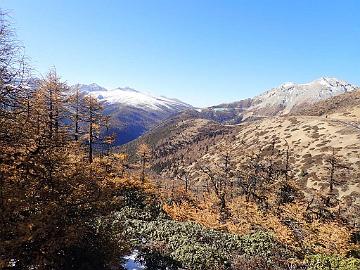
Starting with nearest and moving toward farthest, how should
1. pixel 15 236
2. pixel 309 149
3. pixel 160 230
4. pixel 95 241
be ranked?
pixel 15 236 → pixel 95 241 → pixel 160 230 → pixel 309 149

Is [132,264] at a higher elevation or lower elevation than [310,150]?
higher

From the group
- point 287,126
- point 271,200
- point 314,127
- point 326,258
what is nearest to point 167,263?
point 326,258

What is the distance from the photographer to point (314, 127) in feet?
386

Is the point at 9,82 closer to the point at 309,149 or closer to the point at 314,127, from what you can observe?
the point at 309,149

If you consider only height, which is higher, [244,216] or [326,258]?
[326,258]

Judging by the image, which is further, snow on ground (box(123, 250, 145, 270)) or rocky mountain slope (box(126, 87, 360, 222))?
rocky mountain slope (box(126, 87, 360, 222))

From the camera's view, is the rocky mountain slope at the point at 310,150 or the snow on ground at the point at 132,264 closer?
the snow on ground at the point at 132,264

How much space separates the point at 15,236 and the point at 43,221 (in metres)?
1.06

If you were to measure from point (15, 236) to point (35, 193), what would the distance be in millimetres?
1823

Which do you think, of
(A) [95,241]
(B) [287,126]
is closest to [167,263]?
(A) [95,241]

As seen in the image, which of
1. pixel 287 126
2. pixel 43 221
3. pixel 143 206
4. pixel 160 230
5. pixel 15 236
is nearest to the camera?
pixel 15 236

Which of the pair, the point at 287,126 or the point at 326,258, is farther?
the point at 287,126

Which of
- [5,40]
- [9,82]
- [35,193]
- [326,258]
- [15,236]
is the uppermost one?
[5,40]

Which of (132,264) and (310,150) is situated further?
(310,150)
